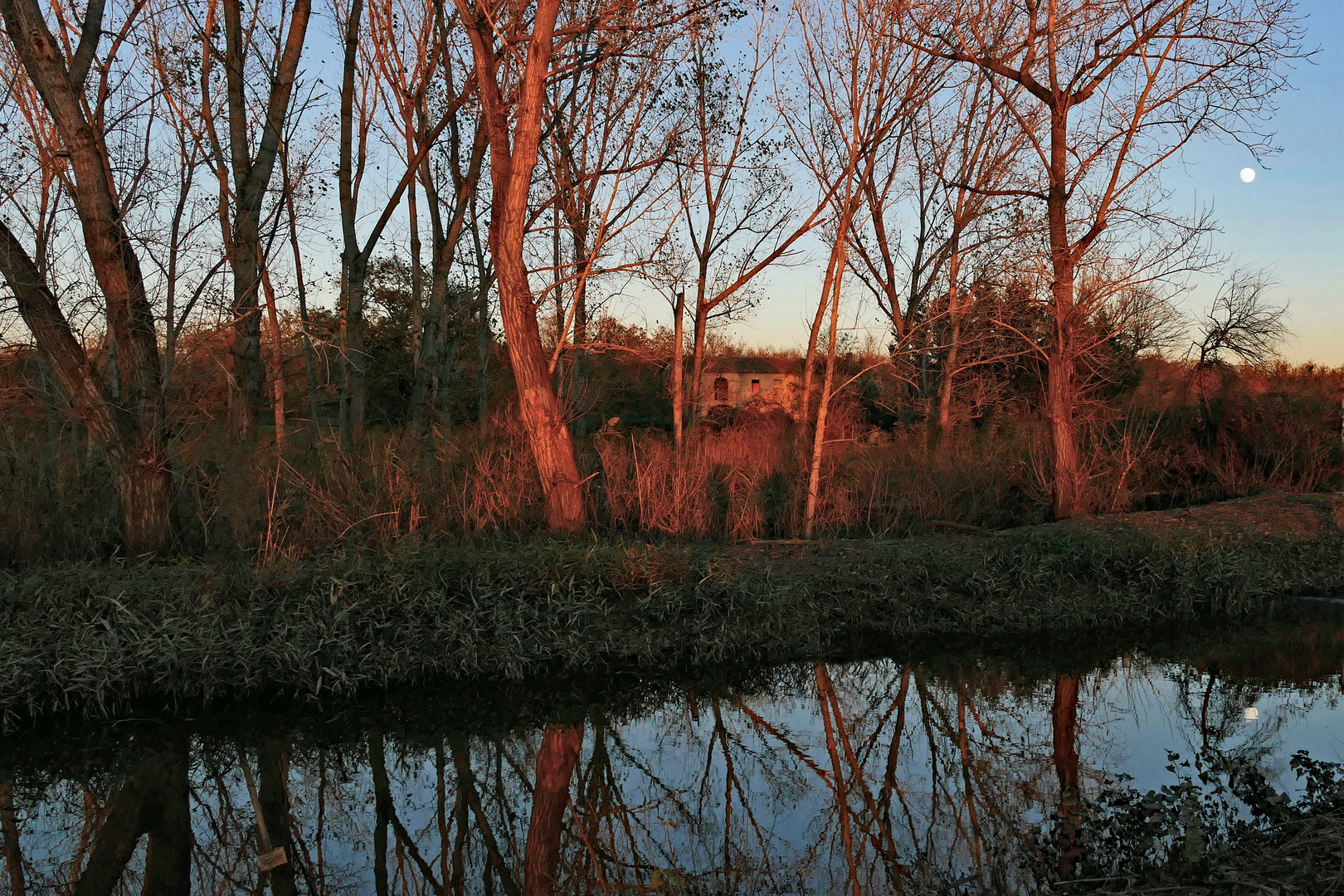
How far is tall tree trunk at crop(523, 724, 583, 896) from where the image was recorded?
504 centimetres

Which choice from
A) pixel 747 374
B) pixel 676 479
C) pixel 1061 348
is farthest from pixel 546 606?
pixel 747 374

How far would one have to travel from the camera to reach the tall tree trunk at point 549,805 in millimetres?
5035

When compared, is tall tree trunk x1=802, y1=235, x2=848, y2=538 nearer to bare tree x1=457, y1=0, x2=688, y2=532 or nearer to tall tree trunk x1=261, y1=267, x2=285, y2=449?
bare tree x1=457, y1=0, x2=688, y2=532

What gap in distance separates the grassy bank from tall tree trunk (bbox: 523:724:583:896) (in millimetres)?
1154

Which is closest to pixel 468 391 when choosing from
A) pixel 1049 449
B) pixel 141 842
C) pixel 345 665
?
pixel 1049 449

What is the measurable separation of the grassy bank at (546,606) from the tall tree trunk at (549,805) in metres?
1.15

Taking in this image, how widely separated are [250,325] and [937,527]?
33.0 feet

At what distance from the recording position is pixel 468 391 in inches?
1252

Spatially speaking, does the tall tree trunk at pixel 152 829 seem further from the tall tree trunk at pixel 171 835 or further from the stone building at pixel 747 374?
the stone building at pixel 747 374

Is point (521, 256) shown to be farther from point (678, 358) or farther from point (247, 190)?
point (678, 358)

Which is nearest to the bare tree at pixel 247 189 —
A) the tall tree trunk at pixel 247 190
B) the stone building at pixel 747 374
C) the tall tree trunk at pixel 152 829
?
the tall tree trunk at pixel 247 190

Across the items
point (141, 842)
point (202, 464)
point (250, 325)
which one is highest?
point (250, 325)

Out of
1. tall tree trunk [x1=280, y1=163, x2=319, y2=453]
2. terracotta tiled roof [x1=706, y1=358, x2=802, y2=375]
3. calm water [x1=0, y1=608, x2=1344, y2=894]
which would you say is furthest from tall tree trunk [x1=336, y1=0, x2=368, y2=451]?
terracotta tiled roof [x1=706, y1=358, x2=802, y2=375]

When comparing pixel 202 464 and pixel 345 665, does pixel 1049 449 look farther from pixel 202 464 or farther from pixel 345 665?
pixel 202 464
